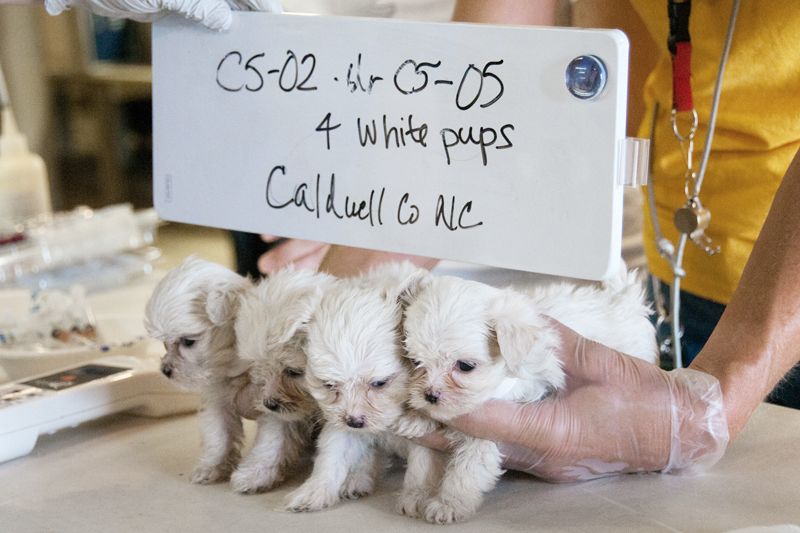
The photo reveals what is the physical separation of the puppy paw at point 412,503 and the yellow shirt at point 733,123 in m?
0.62

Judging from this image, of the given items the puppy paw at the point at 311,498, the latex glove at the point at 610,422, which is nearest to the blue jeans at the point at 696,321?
the latex glove at the point at 610,422

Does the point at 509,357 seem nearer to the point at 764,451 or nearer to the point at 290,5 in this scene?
the point at 764,451

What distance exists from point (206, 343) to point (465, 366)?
0.29m

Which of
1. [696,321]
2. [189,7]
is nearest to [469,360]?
[189,7]

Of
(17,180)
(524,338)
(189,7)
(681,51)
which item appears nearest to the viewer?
(524,338)

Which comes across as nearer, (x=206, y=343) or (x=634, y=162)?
(x=634, y=162)

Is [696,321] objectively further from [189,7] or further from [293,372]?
[189,7]

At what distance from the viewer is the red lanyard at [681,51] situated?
1.16 metres

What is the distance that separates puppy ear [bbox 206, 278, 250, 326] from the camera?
3.13 feet

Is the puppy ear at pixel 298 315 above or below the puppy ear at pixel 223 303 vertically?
above

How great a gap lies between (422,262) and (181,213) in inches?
12.6

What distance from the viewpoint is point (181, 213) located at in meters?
1.13

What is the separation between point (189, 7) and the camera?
1.04 meters

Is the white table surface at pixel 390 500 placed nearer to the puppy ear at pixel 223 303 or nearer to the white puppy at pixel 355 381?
the white puppy at pixel 355 381
